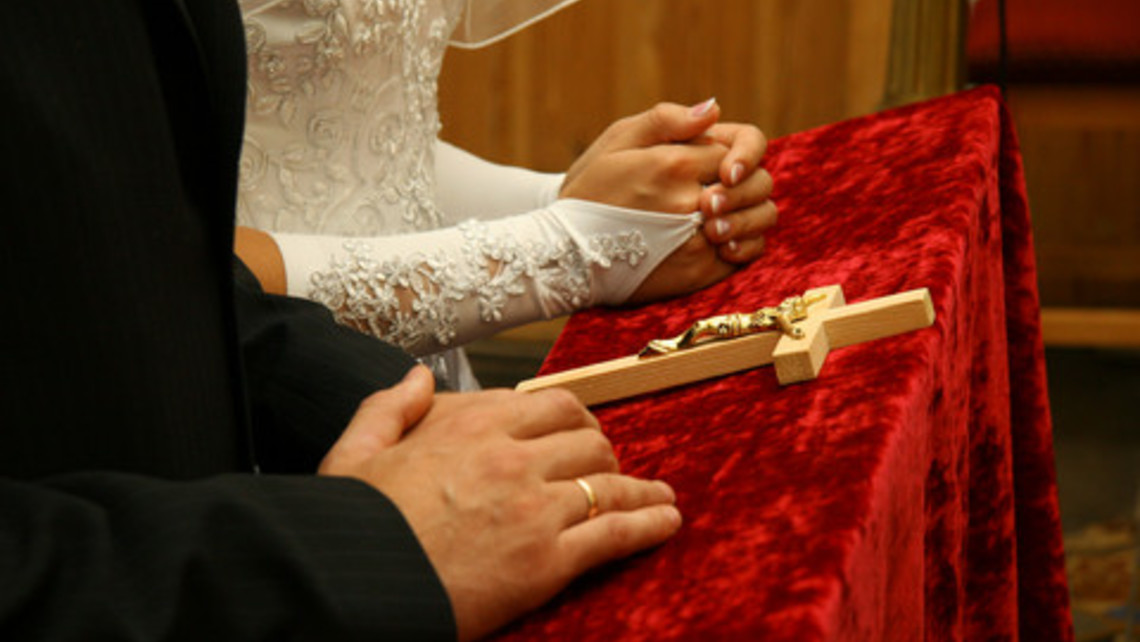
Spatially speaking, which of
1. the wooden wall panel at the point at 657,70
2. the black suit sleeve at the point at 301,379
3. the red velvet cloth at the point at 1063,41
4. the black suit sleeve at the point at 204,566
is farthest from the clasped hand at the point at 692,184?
the wooden wall panel at the point at 657,70

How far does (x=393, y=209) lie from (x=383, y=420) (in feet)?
2.38

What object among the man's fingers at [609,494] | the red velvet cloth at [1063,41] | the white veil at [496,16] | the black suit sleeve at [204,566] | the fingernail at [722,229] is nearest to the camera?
the black suit sleeve at [204,566]

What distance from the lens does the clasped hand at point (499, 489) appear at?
23.9 inches

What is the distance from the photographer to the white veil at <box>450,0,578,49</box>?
158 centimetres

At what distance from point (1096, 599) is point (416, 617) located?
2090 millimetres

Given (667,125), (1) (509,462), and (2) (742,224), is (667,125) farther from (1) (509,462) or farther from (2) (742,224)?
(1) (509,462)

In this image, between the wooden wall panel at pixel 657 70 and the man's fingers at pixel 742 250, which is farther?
the wooden wall panel at pixel 657 70

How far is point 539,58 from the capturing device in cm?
341

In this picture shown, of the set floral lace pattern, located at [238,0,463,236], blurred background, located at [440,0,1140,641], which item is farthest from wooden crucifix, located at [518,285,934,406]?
blurred background, located at [440,0,1140,641]

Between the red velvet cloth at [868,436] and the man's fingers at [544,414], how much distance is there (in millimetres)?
70

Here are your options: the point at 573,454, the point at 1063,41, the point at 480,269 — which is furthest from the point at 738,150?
the point at 1063,41

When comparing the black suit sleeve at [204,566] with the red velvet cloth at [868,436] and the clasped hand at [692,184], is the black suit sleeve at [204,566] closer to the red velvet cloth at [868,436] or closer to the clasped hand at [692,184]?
the red velvet cloth at [868,436]

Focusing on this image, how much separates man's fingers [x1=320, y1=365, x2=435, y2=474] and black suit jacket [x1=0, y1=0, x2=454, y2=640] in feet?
0.20

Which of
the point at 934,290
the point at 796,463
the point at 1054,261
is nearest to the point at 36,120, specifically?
the point at 796,463
